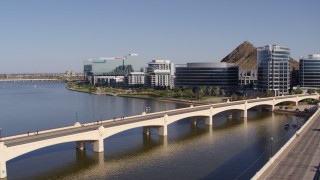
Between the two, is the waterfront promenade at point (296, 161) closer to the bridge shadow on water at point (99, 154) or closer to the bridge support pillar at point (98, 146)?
the bridge shadow on water at point (99, 154)

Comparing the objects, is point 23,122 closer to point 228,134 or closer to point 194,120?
point 194,120

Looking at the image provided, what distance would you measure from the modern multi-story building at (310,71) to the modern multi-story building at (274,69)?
16.8 meters

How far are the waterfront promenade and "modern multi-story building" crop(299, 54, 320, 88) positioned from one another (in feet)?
424

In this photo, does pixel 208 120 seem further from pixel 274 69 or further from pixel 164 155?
pixel 274 69

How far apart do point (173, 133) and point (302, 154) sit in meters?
36.5

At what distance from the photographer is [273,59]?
168 metres

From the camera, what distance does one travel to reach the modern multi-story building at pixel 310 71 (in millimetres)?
184875

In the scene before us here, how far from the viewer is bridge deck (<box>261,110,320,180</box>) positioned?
141 feet

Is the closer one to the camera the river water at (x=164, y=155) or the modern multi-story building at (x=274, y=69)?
the river water at (x=164, y=155)

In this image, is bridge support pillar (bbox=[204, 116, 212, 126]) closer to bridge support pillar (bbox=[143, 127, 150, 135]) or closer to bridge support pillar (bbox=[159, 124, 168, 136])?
bridge support pillar (bbox=[159, 124, 168, 136])

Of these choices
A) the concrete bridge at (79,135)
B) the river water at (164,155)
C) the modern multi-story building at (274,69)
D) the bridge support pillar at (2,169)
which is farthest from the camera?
the modern multi-story building at (274,69)

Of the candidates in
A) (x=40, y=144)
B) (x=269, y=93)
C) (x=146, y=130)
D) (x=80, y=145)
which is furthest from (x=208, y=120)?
(x=269, y=93)

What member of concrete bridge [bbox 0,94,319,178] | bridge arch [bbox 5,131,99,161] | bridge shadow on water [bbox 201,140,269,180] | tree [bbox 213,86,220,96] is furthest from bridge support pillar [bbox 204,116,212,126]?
tree [bbox 213,86,220,96]

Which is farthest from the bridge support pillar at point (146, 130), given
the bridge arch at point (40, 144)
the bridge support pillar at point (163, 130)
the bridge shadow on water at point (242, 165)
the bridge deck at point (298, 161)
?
the bridge deck at point (298, 161)
